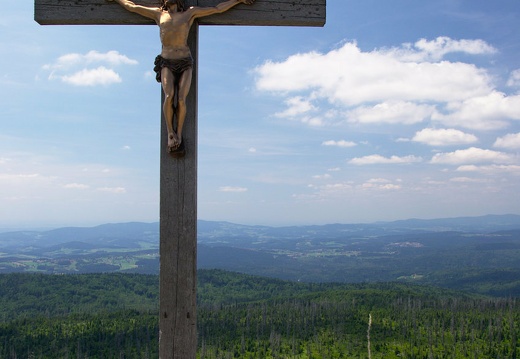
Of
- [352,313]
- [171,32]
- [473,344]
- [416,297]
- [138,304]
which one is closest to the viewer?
[171,32]

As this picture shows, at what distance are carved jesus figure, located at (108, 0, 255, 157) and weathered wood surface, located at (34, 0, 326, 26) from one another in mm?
290

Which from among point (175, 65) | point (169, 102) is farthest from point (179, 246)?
point (175, 65)

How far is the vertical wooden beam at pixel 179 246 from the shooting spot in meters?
5.11

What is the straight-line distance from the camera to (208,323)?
109438 millimetres

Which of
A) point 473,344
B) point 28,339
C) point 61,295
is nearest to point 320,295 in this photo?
point 473,344

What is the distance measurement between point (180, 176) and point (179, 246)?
0.78m

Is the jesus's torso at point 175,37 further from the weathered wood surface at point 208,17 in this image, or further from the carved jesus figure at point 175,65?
the weathered wood surface at point 208,17

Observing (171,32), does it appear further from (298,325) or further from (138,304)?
(138,304)

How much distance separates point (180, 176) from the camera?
531 cm

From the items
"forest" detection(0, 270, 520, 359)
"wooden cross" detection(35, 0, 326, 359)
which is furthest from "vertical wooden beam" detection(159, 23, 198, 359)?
"forest" detection(0, 270, 520, 359)

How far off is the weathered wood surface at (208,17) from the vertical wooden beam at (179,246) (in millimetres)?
872

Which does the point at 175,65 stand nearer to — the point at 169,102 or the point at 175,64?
the point at 175,64

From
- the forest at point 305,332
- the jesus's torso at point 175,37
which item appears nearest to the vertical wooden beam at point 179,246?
the jesus's torso at point 175,37

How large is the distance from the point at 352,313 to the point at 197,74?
11994 centimetres
